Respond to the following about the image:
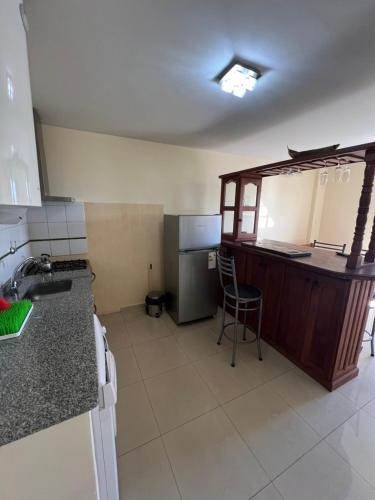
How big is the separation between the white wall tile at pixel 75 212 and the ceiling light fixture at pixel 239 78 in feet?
6.30

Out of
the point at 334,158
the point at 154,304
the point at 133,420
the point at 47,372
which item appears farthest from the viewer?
the point at 154,304

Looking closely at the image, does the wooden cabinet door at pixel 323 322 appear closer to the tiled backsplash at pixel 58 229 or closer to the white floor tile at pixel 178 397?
the white floor tile at pixel 178 397

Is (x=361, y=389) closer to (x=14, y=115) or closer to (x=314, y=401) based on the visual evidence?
(x=314, y=401)

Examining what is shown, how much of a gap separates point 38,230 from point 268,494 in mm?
2841

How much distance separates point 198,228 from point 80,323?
1.61 meters

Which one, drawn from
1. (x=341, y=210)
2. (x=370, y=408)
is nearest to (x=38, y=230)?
(x=370, y=408)

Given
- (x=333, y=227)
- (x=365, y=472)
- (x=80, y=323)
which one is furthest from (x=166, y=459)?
(x=333, y=227)

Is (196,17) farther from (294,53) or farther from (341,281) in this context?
(341,281)

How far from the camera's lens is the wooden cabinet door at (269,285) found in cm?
205

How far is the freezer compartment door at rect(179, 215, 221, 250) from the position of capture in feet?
7.58

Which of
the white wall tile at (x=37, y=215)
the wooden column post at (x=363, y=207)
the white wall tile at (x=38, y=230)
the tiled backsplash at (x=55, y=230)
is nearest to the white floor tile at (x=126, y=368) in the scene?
the tiled backsplash at (x=55, y=230)

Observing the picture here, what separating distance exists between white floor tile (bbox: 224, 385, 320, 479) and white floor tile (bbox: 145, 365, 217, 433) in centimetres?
20

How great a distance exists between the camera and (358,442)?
4.25 ft

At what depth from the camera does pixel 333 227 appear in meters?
4.41
